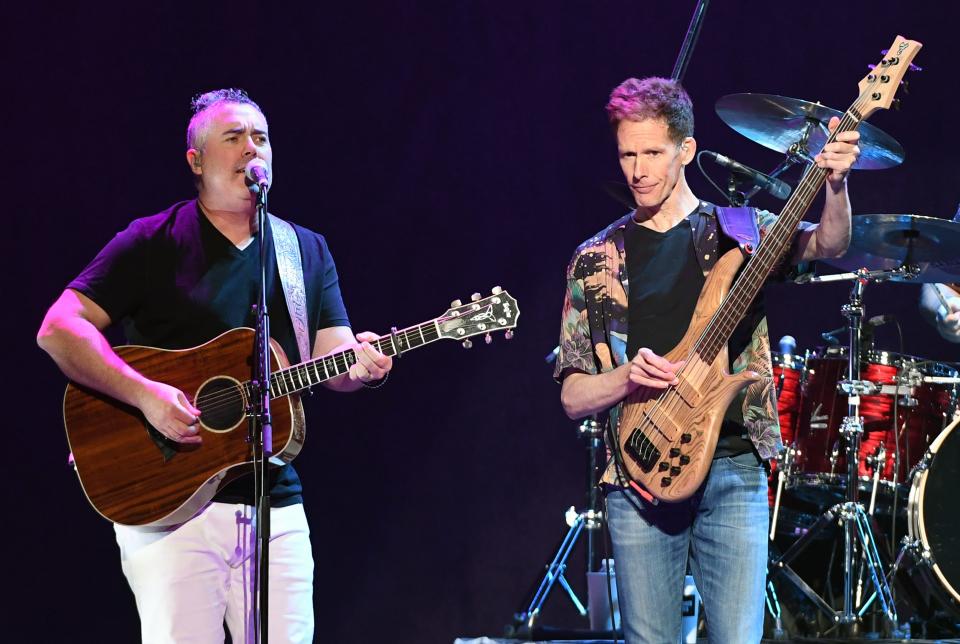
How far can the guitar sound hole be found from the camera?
354cm

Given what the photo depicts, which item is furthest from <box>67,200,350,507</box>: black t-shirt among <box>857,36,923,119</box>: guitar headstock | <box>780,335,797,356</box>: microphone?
<box>780,335,797,356</box>: microphone

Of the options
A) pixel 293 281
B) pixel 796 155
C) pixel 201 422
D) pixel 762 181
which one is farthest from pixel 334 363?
pixel 796 155

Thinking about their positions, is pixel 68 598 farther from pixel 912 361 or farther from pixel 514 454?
pixel 912 361

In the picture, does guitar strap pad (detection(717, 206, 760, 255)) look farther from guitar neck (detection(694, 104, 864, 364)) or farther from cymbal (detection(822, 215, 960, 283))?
cymbal (detection(822, 215, 960, 283))

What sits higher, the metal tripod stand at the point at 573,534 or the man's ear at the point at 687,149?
the man's ear at the point at 687,149

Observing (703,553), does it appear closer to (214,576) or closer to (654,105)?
(654,105)

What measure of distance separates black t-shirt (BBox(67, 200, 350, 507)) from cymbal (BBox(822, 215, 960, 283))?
112 inches

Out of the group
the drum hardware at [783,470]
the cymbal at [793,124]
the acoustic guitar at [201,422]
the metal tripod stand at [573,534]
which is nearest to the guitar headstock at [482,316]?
the acoustic guitar at [201,422]

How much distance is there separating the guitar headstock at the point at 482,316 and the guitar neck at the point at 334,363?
82 millimetres

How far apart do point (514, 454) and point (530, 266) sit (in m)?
1.12

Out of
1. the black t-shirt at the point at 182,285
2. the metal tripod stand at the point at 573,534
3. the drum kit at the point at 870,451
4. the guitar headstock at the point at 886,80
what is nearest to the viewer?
the guitar headstock at the point at 886,80

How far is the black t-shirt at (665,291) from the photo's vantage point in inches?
122

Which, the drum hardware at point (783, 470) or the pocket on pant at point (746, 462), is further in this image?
the drum hardware at point (783, 470)

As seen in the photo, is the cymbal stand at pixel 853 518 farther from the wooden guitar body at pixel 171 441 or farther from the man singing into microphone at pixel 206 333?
the wooden guitar body at pixel 171 441
